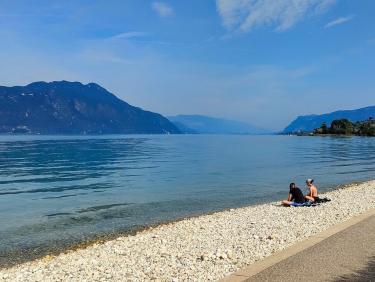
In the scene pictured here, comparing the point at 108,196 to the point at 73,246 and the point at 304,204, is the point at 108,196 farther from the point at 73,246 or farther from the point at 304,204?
the point at 304,204

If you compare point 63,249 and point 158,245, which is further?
point 63,249

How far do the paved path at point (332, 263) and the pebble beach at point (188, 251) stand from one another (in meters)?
1.26

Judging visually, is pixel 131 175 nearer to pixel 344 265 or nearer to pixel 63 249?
pixel 63 249

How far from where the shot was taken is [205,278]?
11266 mm

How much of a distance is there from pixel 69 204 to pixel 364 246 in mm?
23040

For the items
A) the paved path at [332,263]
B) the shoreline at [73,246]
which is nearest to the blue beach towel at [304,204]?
the shoreline at [73,246]

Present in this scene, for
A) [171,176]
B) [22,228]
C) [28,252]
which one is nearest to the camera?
[28,252]

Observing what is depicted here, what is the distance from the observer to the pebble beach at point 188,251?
40.2 ft

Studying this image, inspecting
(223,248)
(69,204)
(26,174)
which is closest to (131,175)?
(26,174)

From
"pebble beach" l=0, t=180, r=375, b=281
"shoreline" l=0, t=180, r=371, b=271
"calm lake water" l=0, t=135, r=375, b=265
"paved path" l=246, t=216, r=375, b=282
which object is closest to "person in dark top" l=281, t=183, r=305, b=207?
"pebble beach" l=0, t=180, r=375, b=281

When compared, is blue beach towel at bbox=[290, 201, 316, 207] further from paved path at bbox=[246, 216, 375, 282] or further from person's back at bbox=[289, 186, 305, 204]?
paved path at bbox=[246, 216, 375, 282]

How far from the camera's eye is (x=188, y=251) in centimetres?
1466

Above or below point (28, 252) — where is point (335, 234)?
above

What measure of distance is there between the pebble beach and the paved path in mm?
1256
